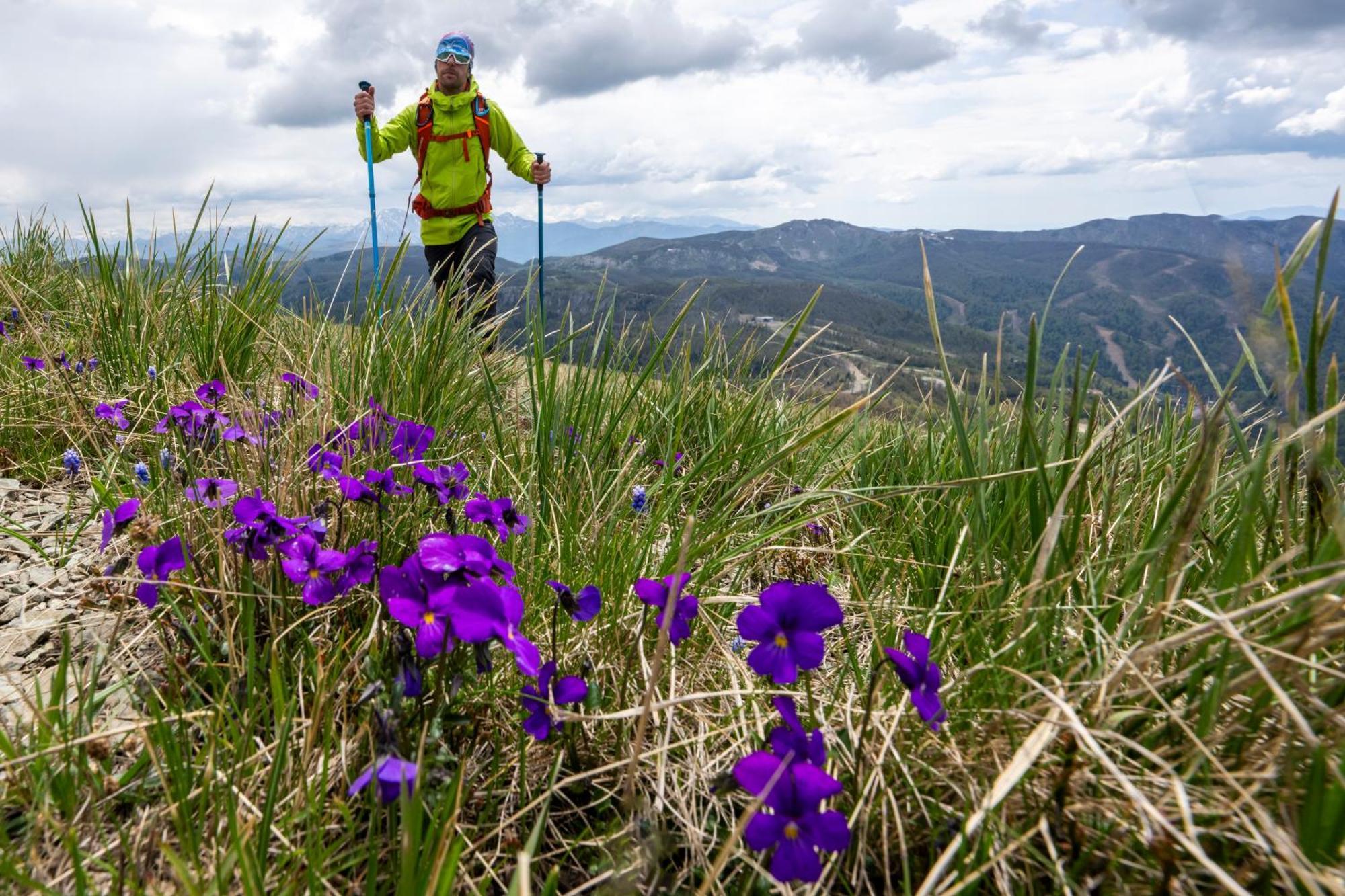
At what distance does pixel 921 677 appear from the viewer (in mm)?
1183

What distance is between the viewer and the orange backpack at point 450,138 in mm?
7387

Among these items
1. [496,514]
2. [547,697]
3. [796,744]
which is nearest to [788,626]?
[796,744]

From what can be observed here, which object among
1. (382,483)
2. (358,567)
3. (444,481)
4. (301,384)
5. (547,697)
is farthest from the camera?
(301,384)

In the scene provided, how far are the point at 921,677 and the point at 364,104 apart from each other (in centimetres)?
727

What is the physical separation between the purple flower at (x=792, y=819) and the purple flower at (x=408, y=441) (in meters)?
1.48

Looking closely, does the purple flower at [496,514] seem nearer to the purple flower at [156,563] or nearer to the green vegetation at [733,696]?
the green vegetation at [733,696]

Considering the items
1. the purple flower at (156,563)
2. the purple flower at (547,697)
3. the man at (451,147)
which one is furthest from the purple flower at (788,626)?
the man at (451,147)

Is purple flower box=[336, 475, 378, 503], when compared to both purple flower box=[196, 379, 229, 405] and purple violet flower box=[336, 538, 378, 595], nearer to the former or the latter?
purple violet flower box=[336, 538, 378, 595]

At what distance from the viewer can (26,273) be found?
551 cm

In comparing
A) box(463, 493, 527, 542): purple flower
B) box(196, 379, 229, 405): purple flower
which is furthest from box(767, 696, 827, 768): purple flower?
box(196, 379, 229, 405): purple flower

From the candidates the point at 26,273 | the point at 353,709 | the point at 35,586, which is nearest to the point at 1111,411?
the point at 353,709

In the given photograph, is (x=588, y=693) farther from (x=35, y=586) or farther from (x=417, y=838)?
(x=35, y=586)

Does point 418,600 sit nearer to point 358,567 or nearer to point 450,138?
point 358,567

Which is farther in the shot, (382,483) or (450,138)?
(450,138)
